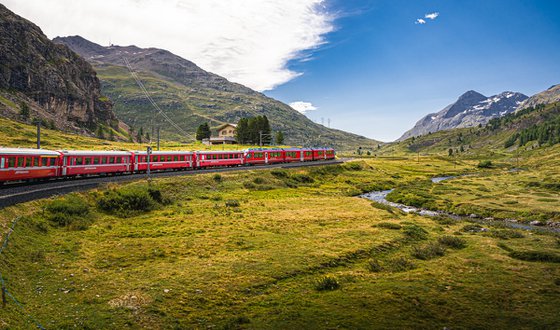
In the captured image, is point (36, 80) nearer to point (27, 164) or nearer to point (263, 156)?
point (263, 156)

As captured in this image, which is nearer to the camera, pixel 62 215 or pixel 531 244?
pixel 62 215

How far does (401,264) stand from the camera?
22453mm

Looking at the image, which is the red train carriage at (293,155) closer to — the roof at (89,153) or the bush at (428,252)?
the roof at (89,153)

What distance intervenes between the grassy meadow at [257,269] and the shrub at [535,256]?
11cm

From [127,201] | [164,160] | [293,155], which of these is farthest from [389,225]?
[293,155]

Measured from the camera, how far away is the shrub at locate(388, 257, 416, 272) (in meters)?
21.7

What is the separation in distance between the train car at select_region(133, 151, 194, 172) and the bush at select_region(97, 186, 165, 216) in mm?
15683

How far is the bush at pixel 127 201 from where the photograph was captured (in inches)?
1318

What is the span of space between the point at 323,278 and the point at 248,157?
5985 cm

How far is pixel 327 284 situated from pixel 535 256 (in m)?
17.3

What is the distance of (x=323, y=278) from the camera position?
19625 mm

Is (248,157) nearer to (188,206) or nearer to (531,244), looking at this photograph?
(188,206)

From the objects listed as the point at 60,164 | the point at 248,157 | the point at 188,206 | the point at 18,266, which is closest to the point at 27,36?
the point at 248,157

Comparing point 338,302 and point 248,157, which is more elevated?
point 248,157
